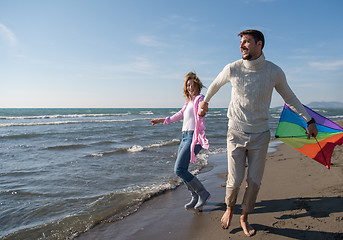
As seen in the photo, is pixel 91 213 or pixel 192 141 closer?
pixel 192 141

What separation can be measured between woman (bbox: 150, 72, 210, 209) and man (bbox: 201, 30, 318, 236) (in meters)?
0.79

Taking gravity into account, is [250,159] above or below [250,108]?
below

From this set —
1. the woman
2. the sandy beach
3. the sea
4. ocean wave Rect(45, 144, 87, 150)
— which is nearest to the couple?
the sandy beach

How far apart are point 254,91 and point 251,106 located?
16 centimetres

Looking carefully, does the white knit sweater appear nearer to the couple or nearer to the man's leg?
the couple

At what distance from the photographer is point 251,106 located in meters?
2.52

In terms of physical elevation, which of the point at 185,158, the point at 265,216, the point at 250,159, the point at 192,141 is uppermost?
the point at 192,141

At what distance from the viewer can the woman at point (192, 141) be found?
3473 mm

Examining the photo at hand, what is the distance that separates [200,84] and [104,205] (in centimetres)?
248

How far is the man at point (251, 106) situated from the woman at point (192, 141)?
2.59 feet

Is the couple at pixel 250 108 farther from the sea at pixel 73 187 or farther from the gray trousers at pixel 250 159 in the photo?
the sea at pixel 73 187

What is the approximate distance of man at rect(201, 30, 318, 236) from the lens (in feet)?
8.14

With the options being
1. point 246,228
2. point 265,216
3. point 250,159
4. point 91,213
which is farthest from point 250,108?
point 91,213

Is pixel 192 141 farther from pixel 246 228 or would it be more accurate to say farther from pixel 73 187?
pixel 73 187
